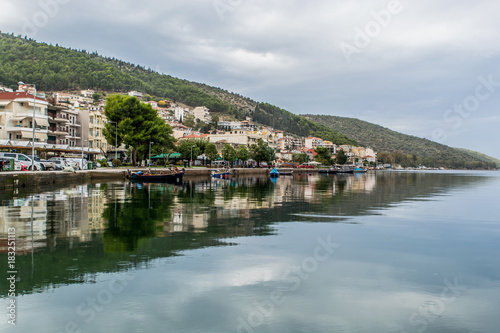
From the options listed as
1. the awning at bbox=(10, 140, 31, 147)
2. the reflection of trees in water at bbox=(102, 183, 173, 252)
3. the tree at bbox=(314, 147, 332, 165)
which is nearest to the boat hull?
the awning at bbox=(10, 140, 31, 147)

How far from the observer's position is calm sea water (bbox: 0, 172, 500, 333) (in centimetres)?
679

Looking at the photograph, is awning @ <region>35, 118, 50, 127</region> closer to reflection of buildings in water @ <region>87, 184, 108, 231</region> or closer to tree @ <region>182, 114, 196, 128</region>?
reflection of buildings in water @ <region>87, 184, 108, 231</region>

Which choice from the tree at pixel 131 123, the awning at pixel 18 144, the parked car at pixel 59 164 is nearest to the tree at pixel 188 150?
the tree at pixel 131 123

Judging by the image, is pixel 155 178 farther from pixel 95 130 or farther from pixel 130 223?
pixel 95 130

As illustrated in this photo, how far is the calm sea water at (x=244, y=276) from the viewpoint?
679 centimetres

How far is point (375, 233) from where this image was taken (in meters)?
14.8

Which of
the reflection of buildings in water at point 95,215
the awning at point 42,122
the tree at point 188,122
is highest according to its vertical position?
the tree at point 188,122

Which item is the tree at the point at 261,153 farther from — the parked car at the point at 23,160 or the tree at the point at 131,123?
the parked car at the point at 23,160

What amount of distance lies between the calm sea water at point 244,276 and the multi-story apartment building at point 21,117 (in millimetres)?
45570

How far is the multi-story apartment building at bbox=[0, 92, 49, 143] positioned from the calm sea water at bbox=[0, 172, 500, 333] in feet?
150

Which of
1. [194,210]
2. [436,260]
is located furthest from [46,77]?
[436,260]

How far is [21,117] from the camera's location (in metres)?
56.0

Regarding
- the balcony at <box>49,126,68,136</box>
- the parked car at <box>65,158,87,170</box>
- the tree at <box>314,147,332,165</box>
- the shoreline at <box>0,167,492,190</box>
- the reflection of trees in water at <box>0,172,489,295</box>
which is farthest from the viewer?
the tree at <box>314,147,332,165</box>

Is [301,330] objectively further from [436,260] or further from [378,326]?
[436,260]
